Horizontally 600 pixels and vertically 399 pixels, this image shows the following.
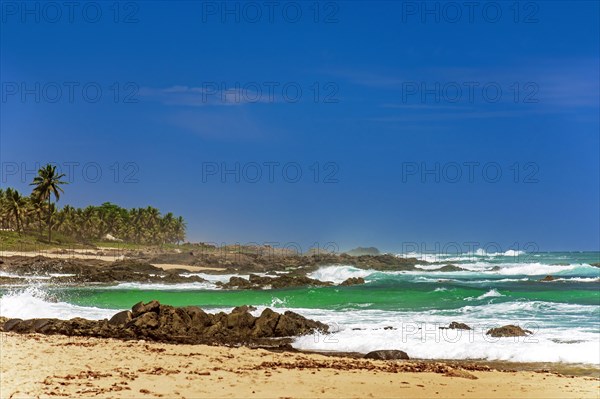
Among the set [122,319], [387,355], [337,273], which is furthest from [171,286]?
[387,355]

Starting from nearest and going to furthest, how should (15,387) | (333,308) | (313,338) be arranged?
(15,387), (313,338), (333,308)

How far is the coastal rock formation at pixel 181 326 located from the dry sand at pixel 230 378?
300 centimetres

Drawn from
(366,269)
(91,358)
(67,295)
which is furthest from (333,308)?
A: (366,269)

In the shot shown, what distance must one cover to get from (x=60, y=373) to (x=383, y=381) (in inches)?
255

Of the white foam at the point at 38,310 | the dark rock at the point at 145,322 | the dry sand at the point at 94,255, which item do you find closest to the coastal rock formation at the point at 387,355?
the dark rock at the point at 145,322

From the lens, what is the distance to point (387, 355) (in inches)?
653

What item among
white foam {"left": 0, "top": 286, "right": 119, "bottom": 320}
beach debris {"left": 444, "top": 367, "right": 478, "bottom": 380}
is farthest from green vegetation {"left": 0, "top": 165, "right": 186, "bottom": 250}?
beach debris {"left": 444, "top": 367, "right": 478, "bottom": 380}

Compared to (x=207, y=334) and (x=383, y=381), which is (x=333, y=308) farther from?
(x=383, y=381)

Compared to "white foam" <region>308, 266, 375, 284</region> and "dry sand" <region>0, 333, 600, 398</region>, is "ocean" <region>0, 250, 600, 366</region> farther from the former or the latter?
"white foam" <region>308, 266, 375, 284</region>

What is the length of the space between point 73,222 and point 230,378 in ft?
322

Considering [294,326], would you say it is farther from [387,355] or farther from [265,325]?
[387,355]

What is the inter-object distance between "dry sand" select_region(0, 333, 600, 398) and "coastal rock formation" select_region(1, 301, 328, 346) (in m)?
3.00

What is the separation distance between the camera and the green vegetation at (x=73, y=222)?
80.5 metres

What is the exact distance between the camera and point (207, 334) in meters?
20.1
